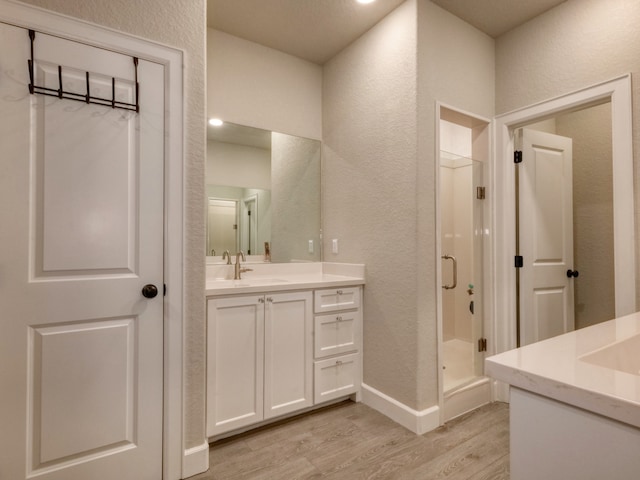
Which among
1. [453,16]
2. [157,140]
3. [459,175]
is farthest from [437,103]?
[157,140]

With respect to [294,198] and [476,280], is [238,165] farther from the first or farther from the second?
[476,280]

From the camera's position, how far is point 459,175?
2.99 meters

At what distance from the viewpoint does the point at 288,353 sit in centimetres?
223

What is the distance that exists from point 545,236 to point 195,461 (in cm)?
288

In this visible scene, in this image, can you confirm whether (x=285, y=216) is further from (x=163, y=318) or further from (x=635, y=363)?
(x=635, y=363)

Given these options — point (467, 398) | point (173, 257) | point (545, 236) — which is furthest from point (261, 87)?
point (467, 398)

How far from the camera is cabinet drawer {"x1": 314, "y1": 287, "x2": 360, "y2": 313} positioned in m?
2.38

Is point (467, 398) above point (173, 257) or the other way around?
the other way around

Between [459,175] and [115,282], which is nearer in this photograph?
[115,282]

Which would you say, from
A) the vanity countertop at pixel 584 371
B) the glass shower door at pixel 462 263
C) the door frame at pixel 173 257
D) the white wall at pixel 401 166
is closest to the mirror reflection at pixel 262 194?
the white wall at pixel 401 166

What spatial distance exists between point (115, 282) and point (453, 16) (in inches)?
107

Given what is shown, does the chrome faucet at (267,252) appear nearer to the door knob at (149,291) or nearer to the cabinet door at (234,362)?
the cabinet door at (234,362)

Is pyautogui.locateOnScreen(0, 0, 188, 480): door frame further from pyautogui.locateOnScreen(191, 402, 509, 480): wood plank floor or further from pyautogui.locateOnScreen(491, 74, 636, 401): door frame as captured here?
pyautogui.locateOnScreen(491, 74, 636, 401): door frame

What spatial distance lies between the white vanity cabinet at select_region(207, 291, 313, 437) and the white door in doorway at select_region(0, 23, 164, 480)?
0.34 m
